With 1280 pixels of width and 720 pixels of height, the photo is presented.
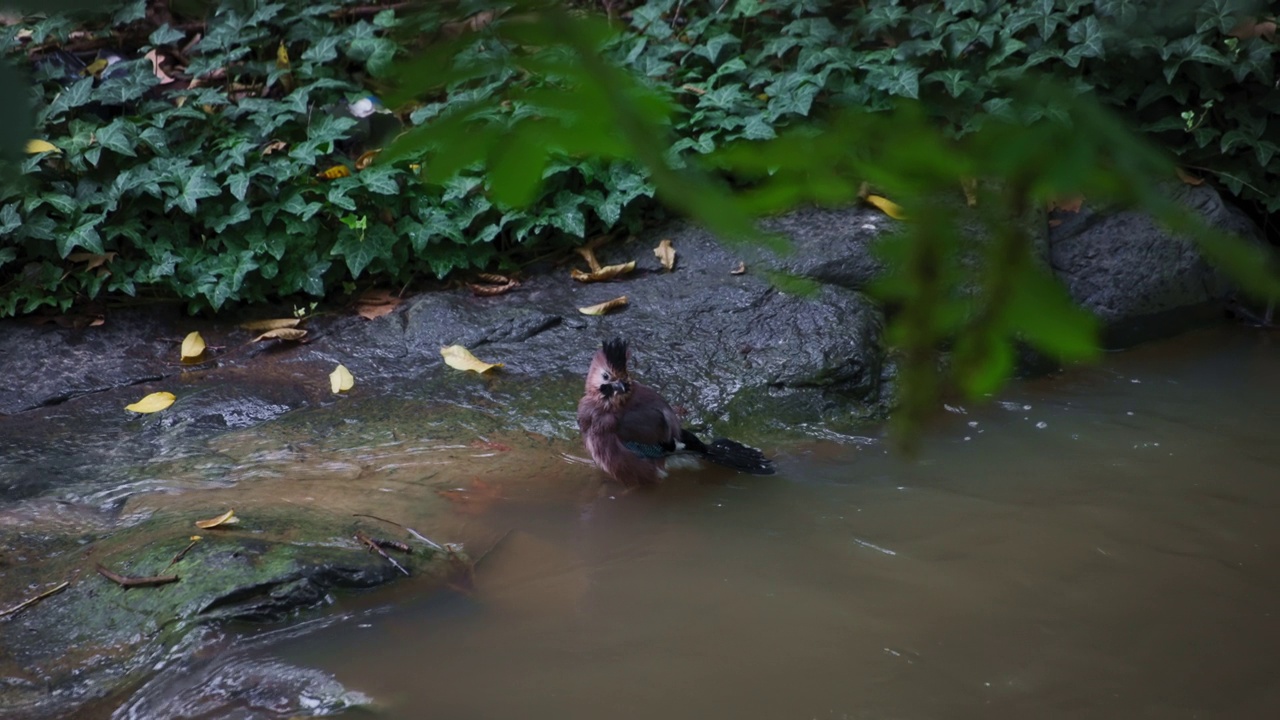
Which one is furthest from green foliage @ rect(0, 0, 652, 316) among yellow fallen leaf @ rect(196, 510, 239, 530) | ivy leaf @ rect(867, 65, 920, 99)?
yellow fallen leaf @ rect(196, 510, 239, 530)

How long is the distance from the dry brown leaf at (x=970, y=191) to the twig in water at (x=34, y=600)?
3.31m

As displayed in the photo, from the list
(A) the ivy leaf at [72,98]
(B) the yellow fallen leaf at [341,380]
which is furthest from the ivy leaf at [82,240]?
(B) the yellow fallen leaf at [341,380]

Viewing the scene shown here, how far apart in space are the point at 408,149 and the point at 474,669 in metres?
2.48

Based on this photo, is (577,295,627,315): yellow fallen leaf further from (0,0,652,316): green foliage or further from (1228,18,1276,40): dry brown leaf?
(1228,18,1276,40): dry brown leaf

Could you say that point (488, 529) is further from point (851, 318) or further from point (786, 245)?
point (786, 245)

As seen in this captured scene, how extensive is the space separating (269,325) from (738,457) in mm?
3000

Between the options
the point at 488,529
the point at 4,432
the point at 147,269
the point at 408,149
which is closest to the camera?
the point at 408,149

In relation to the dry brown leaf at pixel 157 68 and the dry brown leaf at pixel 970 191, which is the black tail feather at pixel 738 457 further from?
the dry brown leaf at pixel 157 68

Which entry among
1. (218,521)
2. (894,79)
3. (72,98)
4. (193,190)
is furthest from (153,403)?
(894,79)

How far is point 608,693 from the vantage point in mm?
3104

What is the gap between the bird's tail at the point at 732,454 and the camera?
453 cm

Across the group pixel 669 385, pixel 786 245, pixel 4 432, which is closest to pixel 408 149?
pixel 786 245

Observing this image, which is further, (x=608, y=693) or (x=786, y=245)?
(x=608, y=693)

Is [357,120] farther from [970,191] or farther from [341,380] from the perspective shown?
[970,191]
